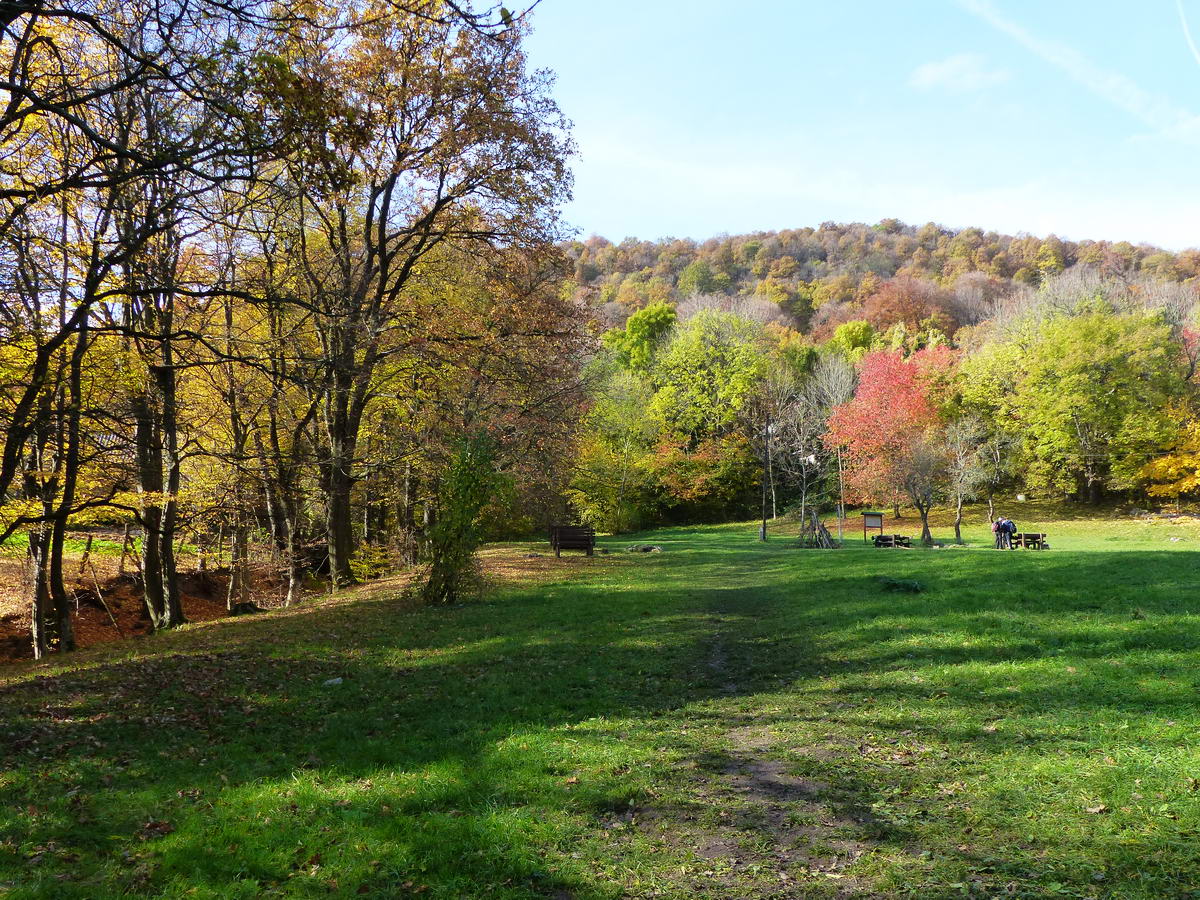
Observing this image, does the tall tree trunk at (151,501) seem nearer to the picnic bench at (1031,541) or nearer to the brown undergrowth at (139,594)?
the brown undergrowth at (139,594)

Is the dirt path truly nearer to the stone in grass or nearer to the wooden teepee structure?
the stone in grass

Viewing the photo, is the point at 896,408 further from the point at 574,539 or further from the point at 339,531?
the point at 339,531

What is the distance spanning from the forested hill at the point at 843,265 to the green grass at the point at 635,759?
49.6m

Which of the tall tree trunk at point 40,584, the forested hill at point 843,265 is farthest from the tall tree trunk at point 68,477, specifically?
the forested hill at point 843,265

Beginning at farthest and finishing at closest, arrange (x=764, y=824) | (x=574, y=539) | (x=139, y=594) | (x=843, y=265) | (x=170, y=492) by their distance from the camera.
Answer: (x=843, y=265), (x=574, y=539), (x=139, y=594), (x=170, y=492), (x=764, y=824)

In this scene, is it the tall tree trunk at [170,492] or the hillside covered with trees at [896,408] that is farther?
the hillside covered with trees at [896,408]

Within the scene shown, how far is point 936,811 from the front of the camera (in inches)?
166

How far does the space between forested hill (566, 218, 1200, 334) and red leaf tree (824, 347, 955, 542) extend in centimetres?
2230

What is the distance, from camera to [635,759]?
5293 mm

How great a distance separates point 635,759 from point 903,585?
312 inches

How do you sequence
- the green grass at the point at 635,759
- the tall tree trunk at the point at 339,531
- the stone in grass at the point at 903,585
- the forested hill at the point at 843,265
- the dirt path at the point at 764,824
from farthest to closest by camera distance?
the forested hill at the point at 843,265 → the tall tree trunk at the point at 339,531 → the stone in grass at the point at 903,585 → the green grass at the point at 635,759 → the dirt path at the point at 764,824

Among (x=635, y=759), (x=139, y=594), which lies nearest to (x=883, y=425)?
(x=139, y=594)

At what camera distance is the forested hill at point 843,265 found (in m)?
69.0

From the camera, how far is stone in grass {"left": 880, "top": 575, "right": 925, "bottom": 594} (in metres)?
11.5
